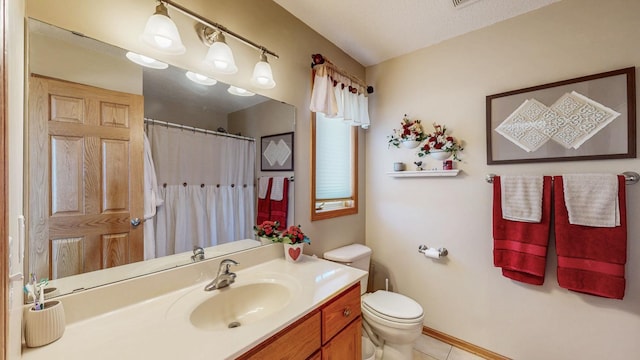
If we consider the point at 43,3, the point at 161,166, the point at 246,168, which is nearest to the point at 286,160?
the point at 246,168

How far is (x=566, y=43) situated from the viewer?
5.06ft

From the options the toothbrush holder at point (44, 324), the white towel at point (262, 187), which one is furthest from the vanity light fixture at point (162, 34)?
the toothbrush holder at point (44, 324)

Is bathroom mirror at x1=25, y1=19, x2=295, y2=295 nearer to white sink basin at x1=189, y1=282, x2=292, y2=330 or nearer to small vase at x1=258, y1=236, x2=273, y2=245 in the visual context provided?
small vase at x1=258, y1=236, x2=273, y2=245

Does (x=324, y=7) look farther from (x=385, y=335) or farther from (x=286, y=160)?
(x=385, y=335)

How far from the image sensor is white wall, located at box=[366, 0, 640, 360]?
4.69ft

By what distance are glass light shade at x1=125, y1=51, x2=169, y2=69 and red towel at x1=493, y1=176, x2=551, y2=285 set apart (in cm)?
206

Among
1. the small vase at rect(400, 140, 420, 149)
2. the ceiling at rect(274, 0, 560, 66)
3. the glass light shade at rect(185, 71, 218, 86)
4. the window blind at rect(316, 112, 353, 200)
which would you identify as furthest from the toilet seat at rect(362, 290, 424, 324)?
the ceiling at rect(274, 0, 560, 66)

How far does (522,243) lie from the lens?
1604 millimetres

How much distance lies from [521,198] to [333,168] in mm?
1298

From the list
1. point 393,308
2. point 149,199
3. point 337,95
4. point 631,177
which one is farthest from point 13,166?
point 631,177

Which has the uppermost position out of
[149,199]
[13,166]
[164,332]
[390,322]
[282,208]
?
[13,166]

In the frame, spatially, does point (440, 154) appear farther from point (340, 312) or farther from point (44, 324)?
point (44, 324)

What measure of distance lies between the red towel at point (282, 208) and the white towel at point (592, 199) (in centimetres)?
167

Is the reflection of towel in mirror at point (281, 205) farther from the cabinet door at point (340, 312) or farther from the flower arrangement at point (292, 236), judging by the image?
the cabinet door at point (340, 312)
